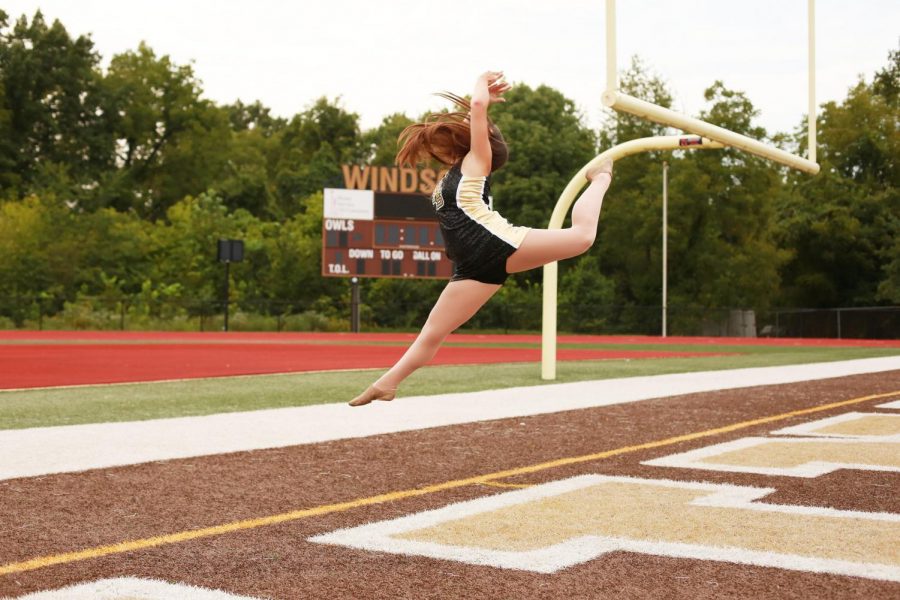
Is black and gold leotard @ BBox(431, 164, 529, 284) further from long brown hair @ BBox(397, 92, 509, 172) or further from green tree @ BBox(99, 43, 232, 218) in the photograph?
green tree @ BBox(99, 43, 232, 218)

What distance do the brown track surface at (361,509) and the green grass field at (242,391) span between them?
11.0 ft

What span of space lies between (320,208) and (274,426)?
41279mm

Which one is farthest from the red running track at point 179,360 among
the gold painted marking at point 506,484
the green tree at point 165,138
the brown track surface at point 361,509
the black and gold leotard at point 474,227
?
the green tree at point 165,138

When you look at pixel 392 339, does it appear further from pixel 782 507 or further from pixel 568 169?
pixel 782 507

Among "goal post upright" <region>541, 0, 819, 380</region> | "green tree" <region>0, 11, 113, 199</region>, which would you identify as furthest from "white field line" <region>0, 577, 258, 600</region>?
"green tree" <region>0, 11, 113, 199</region>

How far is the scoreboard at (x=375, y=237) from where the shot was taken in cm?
3356

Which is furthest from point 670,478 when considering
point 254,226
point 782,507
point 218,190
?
point 218,190

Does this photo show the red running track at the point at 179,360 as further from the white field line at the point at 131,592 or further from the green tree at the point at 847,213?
the green tree at the point at 847,213

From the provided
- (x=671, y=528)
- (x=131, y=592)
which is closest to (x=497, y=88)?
(x=671, y=528)

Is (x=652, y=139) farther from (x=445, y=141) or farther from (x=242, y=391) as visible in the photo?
(x=445, y=141)

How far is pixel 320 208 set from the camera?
5025cm

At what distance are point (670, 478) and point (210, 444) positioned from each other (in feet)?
11.8

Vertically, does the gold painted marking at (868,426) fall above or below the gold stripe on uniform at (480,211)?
below

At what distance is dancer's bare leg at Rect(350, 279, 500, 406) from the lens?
4.85 m
